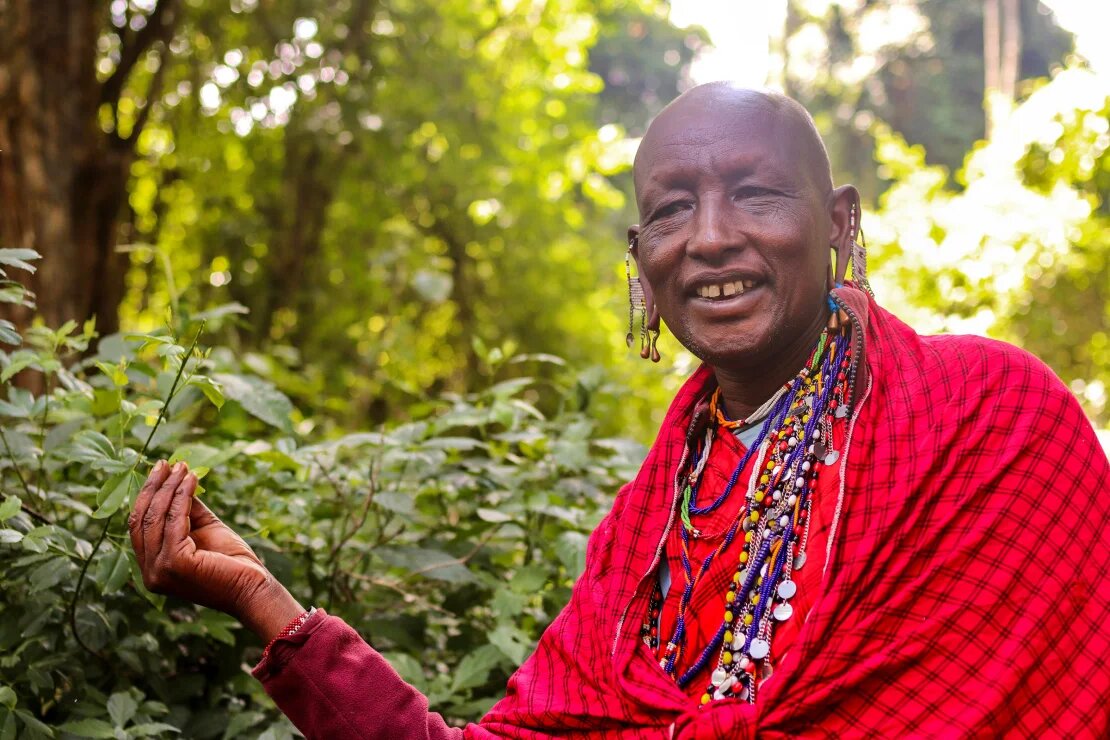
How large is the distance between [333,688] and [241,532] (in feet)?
2.58

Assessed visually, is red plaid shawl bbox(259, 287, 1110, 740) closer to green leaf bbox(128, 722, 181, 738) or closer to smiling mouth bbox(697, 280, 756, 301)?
smiling mouth bbox(697, 280, 756, 301)

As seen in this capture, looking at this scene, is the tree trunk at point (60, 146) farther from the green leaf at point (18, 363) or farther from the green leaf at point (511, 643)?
the green leaf at point (511, 643)

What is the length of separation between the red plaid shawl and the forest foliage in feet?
3.08

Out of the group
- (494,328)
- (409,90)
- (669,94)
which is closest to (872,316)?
(409,90)

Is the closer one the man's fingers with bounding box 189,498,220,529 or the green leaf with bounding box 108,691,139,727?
the man's fingers with bounding box 189,498,220,529

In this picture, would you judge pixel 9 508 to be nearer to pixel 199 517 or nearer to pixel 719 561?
pixel 199 517

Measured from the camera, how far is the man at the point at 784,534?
1.41m

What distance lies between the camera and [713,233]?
169cm

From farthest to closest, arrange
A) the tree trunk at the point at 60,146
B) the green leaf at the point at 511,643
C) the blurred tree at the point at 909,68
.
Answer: the blurred tree at the point at 909,68 → the tree trunk at the point at 60,146 → the green leaf at the point at 511,643

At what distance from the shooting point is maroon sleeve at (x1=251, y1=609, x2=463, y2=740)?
1664mm

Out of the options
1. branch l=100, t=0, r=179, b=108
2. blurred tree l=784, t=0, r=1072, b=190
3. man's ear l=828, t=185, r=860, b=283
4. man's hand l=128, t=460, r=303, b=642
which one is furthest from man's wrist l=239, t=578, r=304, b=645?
blurred tree l=784, t=0, r=1072, b=190

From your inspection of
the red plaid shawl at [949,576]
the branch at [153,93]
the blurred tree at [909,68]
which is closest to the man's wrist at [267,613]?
the red plaid shawl at [949,576]

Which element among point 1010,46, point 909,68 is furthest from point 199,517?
point 909,68

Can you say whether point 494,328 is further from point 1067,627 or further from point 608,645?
point 1067,627
